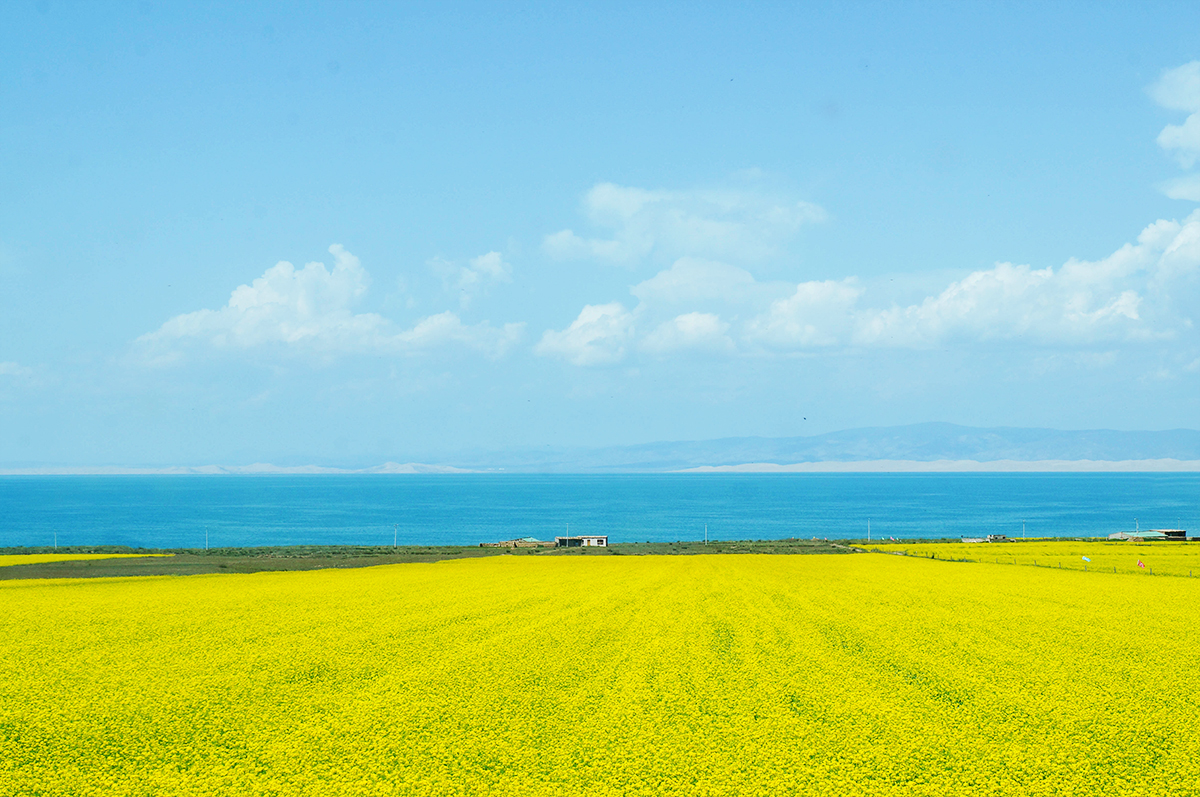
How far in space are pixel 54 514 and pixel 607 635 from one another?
623 feet

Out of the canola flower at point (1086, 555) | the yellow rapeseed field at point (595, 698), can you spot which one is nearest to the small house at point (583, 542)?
the canola flower at point (1086, 555)

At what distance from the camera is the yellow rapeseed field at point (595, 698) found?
1147 centimetres

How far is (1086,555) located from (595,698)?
174 feet

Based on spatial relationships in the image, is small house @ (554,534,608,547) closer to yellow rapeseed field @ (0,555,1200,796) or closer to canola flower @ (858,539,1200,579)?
canola flower @ (858,539,1200,579)

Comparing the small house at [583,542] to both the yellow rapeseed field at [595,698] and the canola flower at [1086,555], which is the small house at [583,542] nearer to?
the canola flower at [1086,555]

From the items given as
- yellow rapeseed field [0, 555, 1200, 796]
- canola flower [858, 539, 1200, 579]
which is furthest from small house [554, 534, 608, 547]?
yellow rapeseed field [0, 555, 1200, 796]

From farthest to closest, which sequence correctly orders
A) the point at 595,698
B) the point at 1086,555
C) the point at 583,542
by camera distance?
the point at 583,542 → the point at 1086,555 → the point at 595,698

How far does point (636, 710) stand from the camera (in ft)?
46.2

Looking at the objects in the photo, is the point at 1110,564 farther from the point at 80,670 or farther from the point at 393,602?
the point at 80,670

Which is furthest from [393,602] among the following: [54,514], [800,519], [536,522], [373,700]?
[54,514]

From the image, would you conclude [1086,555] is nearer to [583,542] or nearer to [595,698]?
[583,542]

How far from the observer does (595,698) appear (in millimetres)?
14836

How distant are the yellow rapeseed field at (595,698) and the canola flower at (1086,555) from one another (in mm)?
22912

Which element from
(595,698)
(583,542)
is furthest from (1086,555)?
(595,698)
